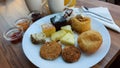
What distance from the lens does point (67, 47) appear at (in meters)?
0.62

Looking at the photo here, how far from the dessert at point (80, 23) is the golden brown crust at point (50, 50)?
142 millimetres

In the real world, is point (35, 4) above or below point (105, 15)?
above

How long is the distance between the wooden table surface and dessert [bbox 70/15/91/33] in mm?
126

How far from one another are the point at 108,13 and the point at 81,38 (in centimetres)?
29

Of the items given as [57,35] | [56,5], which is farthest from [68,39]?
[56,5]

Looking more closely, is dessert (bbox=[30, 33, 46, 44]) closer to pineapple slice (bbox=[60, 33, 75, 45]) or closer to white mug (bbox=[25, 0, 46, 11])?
pineapple slice (bbox=[60, 33, 75, 45])

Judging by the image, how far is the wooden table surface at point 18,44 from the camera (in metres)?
0.63

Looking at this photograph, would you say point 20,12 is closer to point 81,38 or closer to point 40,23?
point 40,23

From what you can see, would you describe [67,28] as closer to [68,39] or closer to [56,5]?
[68,39]

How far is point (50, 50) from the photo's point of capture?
612mm

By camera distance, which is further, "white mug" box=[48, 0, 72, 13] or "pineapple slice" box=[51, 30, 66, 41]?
"white mug" box=[48, 0, 72, 13]

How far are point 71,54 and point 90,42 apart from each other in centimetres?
9

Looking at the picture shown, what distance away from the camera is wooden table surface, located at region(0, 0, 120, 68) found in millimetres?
627

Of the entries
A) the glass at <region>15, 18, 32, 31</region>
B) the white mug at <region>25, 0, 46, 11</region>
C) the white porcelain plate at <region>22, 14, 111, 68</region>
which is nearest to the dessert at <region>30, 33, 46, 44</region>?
the white porcelain plate at <region>22, 14, 111, 68</region>
